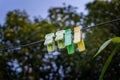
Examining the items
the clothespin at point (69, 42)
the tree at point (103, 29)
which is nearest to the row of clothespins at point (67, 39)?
the clothespin at point (69, 42)

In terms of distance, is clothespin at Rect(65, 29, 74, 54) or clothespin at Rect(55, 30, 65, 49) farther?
clothespin at Rect(55, 30, 65, 49)

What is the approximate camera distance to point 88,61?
34.2ft

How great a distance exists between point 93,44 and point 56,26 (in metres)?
2.01

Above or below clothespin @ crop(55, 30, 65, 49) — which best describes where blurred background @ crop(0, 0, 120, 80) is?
below

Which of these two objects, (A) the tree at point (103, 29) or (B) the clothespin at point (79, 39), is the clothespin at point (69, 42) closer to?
(B) the clothespin at point (79, 39)

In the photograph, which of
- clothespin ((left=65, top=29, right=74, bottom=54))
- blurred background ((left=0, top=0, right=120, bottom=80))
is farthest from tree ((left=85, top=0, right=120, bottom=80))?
clothespin ((left=65, top=29, right=74, bottom=54))

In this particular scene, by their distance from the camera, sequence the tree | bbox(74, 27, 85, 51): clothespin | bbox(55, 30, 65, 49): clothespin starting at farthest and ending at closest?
the tree
bbox(55, 30, 65, 49): clothespin
bbox(74, 27, 85, 51): clothespin

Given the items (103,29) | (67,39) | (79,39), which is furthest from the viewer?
(103,29)

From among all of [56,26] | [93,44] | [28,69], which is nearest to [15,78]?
[28,69]

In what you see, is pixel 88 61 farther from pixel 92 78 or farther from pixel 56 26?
pixel 56 26

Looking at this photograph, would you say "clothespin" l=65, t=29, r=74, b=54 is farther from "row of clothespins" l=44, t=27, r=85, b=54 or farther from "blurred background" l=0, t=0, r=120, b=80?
"blurred background" l=0, t=0, r=120, b=80

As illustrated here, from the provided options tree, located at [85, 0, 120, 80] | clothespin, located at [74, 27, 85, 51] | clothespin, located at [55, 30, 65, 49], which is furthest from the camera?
tree, located at [85, 0, 120, 80]

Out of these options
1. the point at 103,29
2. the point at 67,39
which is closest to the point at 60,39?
the point at 67,39

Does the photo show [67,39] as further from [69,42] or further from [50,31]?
[50,31]
